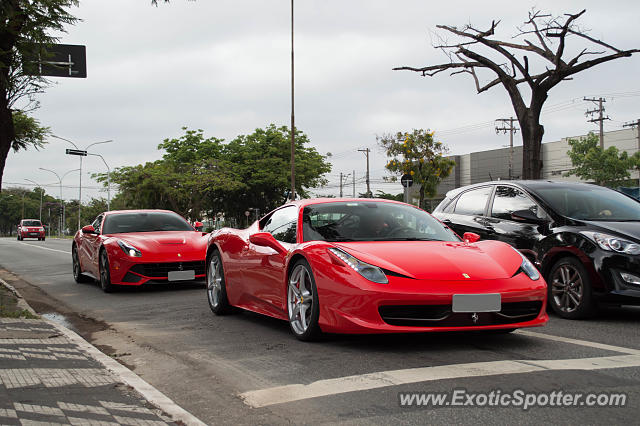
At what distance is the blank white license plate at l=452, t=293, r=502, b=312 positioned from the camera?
16.6 ft

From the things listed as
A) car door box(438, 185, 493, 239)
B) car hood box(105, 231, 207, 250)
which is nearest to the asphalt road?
car door box(438, 185, 493, 239)

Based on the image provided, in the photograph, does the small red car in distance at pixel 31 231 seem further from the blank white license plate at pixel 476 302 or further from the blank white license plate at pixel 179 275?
the blank white license plate at pixel 476 302

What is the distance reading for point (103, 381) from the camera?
446 centimetres

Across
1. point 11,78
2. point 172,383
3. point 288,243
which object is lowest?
point 172,383

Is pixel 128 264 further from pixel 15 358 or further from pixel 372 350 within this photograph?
pixel 372 350

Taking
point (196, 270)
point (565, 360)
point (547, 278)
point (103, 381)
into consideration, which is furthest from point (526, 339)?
point (196, 270)

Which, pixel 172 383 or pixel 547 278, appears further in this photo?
pixel 547 278

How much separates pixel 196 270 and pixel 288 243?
193 inches

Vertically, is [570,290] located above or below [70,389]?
above

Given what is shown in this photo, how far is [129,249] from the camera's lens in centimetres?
1083

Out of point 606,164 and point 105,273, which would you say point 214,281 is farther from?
point 606,164

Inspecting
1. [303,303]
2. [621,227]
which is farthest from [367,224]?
[621,227]

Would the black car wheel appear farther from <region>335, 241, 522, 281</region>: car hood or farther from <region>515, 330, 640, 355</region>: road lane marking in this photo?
<region>515, 330, 640, 355</region>: road lane marking

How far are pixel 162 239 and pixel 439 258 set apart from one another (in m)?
6.74
